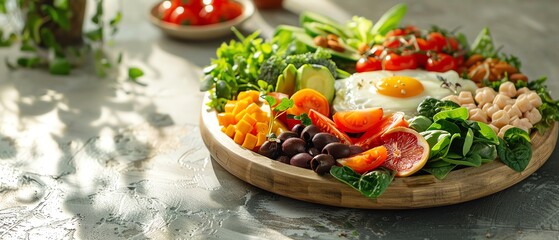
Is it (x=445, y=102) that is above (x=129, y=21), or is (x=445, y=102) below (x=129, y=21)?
above

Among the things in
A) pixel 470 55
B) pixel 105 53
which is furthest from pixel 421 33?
pixel 105 53

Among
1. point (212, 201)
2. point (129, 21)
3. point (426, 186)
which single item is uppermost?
point (426, 186)

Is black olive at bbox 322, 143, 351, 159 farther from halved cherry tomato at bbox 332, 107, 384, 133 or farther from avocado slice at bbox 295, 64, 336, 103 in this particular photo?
avocado slice at bbox 295, 64, 336, 103

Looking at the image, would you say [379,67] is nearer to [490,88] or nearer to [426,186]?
[490,88]

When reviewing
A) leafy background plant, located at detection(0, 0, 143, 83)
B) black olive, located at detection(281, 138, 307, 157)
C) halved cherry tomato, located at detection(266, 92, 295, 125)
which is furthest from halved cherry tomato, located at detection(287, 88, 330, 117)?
leafy background plant, located at detection(0, 0, 143, 83)

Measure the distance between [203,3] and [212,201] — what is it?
7.31ft

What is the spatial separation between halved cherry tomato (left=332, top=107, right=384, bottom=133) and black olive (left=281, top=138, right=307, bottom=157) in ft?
0.80

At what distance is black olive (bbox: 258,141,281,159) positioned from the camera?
12.0ft

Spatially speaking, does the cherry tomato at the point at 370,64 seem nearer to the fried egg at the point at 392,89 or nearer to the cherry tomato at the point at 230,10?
the fried egg at the point at 392,89

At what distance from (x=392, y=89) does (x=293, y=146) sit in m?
0.67

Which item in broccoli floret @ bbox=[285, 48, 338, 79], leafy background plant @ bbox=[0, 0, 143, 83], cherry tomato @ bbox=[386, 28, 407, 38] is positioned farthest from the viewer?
leafy background plant @ bbox=[0, 0, 143, 83]

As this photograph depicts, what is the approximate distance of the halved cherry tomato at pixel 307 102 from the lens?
154 inches

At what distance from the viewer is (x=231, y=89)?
4.19 m

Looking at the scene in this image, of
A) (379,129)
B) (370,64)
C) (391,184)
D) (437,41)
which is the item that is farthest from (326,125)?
(437,41)
